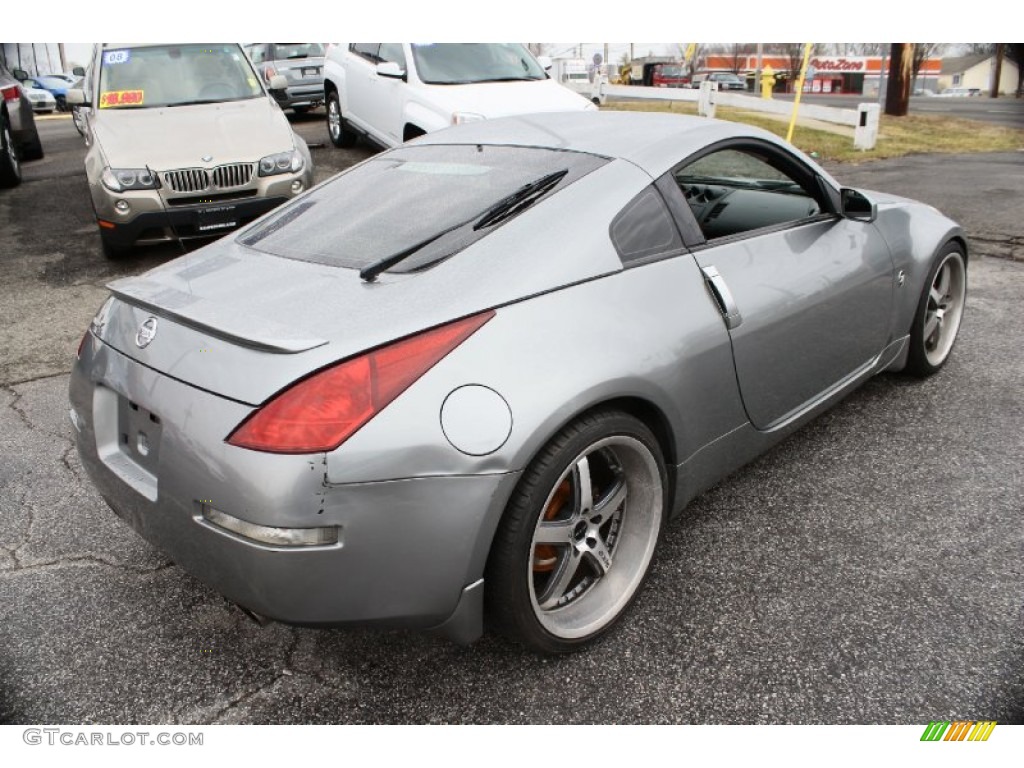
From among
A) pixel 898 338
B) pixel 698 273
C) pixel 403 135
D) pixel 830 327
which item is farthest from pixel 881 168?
pixel 698 273

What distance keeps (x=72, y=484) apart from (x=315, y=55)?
514 inches

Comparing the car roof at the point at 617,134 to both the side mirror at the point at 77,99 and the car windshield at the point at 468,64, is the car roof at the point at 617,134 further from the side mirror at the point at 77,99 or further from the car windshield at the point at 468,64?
the side mirror at the point at 77,99

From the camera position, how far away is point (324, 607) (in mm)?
1940

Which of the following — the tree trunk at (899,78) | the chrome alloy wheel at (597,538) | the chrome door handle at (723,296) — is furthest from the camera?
the tree trunk at (899,78)

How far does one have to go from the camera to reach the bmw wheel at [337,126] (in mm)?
11048

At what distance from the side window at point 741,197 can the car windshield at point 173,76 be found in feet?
17.5

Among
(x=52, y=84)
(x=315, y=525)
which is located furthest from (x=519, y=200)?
(x=52, y=84)

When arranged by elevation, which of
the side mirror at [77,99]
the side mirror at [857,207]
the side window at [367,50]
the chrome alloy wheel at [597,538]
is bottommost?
the chrome alloy wheel at [597,538]

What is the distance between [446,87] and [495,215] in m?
6.32

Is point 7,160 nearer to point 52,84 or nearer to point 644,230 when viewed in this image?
point 644,230

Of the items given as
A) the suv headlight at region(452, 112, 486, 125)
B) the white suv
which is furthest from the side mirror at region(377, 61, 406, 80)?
the suv headlight at region(452, 112, 486, 125)

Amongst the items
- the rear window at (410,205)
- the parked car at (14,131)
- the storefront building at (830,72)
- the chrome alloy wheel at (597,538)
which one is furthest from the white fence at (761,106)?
the storefront building at (830,72)

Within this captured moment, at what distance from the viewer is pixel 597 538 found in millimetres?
2412

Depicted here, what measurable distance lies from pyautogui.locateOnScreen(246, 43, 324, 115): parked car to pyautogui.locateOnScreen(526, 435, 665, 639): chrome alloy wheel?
1332cm
